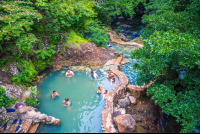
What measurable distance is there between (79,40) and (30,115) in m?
8.81

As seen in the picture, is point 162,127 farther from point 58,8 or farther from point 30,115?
point 58,8

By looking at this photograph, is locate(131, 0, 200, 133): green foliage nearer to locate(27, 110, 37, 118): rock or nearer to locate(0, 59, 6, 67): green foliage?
locate(27, 110, 37, 118): rock

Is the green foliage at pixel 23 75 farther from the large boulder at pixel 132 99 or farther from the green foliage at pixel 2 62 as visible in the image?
the large boulder at pixel 132 99

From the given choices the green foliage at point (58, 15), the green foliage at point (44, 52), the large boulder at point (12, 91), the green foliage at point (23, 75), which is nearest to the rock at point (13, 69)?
the green foliage at point (23, 75)

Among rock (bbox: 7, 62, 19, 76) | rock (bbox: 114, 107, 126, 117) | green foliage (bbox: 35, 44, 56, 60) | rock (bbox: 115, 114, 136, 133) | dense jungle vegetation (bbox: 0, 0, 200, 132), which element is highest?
dense jungle vegetation (bbox: 0, 0, 200, 132)

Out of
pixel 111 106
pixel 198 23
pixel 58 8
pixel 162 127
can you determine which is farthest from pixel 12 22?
pixel 162 127

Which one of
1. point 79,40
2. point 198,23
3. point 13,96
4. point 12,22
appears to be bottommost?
point 13,96

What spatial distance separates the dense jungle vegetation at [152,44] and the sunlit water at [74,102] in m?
1.64

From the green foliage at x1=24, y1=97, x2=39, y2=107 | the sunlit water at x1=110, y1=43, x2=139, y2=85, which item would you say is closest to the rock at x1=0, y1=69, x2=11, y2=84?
the green foliage at x1=24, y1=97, x2=39, y2=107

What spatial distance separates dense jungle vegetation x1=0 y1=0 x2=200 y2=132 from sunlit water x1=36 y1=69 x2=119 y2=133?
1.64 m

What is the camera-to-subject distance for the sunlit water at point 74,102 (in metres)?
7.14

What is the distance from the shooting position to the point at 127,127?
6750 mm

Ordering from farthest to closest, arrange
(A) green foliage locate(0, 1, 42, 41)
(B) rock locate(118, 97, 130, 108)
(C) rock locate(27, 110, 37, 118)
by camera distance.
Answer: (B) rock locate(118, 97, 130, 108) → (A) green foliage locate(0, 1, 42, 41) → (C) rock locate(27, 110, 37, 118)

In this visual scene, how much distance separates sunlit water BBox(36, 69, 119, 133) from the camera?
7137mm
